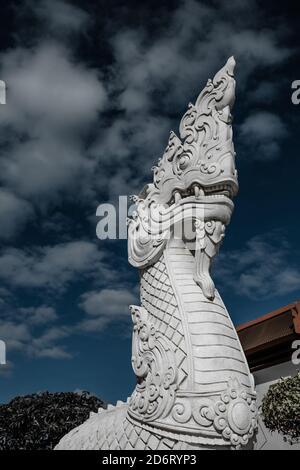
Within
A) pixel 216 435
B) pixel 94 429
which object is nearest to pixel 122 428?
pixel 94 429

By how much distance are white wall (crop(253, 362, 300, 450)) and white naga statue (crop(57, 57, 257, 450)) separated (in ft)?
19.8

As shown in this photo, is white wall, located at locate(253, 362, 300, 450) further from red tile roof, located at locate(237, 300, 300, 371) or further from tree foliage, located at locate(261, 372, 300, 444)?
tree foliage, located at locate(261, 372, 300, 444)

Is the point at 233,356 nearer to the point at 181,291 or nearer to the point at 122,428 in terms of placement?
the point at 181,291

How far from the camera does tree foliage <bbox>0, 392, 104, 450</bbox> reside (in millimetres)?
12906

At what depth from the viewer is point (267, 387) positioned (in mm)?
11359

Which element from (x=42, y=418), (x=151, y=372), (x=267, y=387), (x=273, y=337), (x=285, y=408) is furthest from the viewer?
(x=42, y=418)

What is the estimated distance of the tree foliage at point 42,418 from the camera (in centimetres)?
1291

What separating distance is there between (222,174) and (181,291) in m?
1.31

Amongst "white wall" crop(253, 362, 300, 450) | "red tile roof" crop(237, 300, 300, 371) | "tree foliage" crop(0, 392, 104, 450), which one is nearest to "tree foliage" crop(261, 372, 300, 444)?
"white wall" crop(253, 362, 300, 450)

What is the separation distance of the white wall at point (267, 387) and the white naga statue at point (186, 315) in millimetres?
6042

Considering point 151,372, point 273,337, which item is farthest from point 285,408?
point 151,372

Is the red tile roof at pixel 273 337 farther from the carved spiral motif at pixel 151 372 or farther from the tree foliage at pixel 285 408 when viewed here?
the carved spiral motif at pixel 151 372

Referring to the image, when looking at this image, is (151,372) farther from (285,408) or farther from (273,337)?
(273,337)

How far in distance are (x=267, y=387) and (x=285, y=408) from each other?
266 centimetres
